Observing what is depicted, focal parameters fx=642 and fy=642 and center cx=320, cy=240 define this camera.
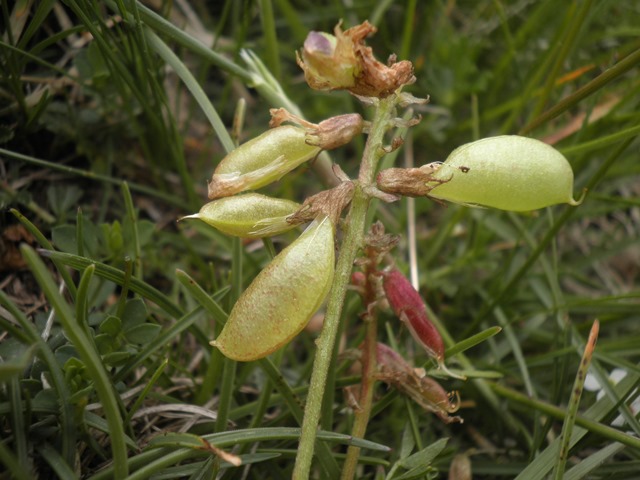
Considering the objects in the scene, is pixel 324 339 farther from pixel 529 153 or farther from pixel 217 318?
pixel 529 153

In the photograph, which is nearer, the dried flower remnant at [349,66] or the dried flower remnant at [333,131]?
the dried flower remnant at [349,66]

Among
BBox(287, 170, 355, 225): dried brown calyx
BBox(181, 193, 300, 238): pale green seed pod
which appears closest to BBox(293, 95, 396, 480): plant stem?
BBox(287, 170, 355, 225): dried brown calyx

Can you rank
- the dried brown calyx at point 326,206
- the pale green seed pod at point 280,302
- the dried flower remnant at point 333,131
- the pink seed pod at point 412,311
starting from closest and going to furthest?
the pale green seed pod at point 280,302 < the dried brown calyx at point 326,206 < the dried flower remnant at point 333,131 < the pink seed pod at point 412,311

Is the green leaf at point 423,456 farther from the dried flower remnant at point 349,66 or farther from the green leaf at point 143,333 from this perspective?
the dried flower remnant at point 349,66

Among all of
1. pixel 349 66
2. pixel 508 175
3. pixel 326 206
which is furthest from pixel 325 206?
pixel 508 175

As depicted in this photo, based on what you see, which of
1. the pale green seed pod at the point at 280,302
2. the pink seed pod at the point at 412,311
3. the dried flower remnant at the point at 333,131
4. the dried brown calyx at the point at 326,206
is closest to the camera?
the pale green seed pod at the point at 280,302

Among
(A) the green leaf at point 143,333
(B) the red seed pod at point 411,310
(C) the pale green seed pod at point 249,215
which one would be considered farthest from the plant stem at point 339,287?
(A) the green leaf at point 143,333

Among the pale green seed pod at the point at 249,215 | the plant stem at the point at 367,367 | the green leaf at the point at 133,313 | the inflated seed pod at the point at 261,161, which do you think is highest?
the inflated seed pod at the point at 261,161

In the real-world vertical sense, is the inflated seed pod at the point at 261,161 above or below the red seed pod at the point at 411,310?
above
